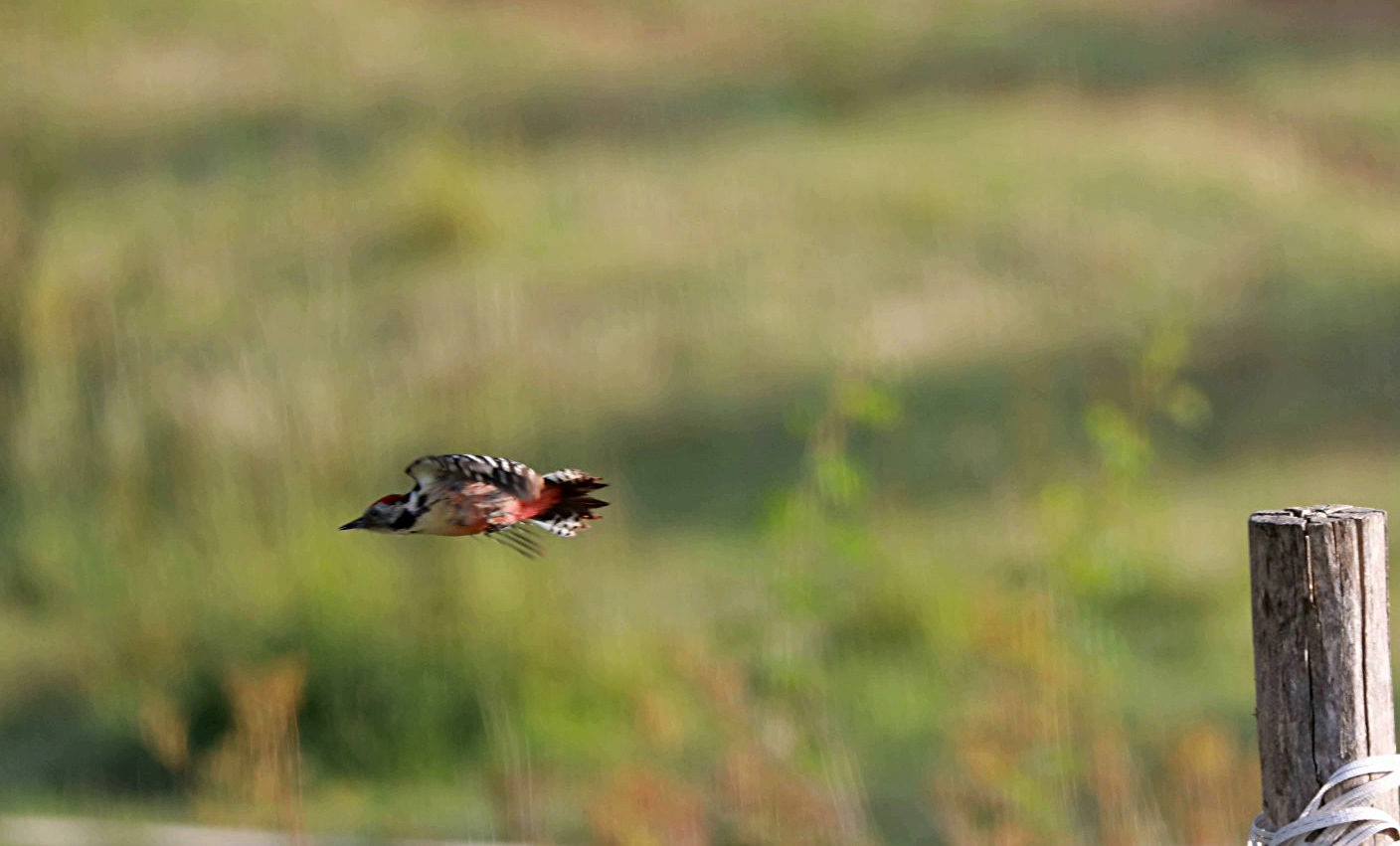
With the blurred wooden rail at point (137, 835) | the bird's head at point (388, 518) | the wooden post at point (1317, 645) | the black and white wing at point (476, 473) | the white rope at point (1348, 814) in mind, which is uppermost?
the black and white wing at point (476, 473)

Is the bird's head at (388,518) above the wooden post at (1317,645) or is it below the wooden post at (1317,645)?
above

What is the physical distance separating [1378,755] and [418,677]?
3.79 meters

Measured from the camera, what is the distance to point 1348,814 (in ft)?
6.12

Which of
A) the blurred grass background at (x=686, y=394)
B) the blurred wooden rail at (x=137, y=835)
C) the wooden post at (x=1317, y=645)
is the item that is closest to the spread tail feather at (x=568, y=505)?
the wooden post at (x=1317, y=645)

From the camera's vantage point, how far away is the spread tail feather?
1362 mm

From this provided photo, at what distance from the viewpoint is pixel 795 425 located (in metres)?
3.98

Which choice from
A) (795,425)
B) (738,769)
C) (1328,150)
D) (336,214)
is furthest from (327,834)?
(1328,150)

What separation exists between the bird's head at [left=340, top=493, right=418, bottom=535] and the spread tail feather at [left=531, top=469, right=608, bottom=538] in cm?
9

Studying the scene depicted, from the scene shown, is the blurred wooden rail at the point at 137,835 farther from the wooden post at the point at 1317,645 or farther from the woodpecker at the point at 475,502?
the woodpecker at the point at 475,502

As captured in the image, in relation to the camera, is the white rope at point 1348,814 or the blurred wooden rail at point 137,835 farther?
the blurred wooden rail at point 137,835

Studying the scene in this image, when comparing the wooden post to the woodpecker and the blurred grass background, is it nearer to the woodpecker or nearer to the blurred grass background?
the woodpecker

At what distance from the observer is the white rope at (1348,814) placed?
6.14 ft

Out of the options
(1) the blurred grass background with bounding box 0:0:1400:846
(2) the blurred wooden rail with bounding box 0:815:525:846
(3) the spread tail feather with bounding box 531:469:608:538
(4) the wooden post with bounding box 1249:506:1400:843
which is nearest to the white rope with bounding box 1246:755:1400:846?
(4) the wooden post with bounding box 1249:506:1400:843

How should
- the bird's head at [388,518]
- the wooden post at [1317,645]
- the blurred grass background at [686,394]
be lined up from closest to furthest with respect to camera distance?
the bird's head at [388,518] → the wooden post at [1317,645] → the blurred grass background at [686,394]
